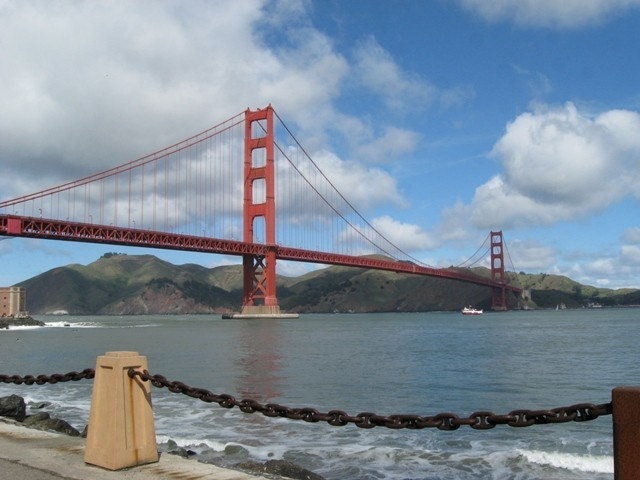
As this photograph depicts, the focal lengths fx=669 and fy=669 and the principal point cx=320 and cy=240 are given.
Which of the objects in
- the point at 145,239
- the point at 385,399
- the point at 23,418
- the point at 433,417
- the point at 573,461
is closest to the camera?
the point at 433,417

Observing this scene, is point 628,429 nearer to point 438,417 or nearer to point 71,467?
point 438,417

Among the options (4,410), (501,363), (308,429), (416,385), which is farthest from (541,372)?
(4,410)

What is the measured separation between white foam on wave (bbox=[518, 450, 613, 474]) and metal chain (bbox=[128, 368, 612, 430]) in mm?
5489

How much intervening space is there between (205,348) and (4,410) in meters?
24.9

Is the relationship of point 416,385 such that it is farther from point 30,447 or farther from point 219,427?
point 30,447

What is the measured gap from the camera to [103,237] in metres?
57.2

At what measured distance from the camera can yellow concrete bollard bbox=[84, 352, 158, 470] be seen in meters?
4.53

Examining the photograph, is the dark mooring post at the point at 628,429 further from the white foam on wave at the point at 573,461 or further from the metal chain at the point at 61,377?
the white foam on wave at the point at 573,461

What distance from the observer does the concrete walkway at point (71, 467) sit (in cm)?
438

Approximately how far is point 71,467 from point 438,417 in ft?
8.60

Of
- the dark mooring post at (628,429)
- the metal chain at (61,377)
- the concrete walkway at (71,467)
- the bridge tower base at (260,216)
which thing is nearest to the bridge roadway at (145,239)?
the bridge tower base at (260,216)

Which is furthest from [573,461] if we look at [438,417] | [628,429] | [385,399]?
[385,399]

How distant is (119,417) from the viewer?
452 cm

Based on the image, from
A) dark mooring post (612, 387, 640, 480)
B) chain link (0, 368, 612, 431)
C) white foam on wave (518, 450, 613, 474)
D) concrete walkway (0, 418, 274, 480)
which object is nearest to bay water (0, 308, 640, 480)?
white foam on wave (518, 450, 613, 474)
